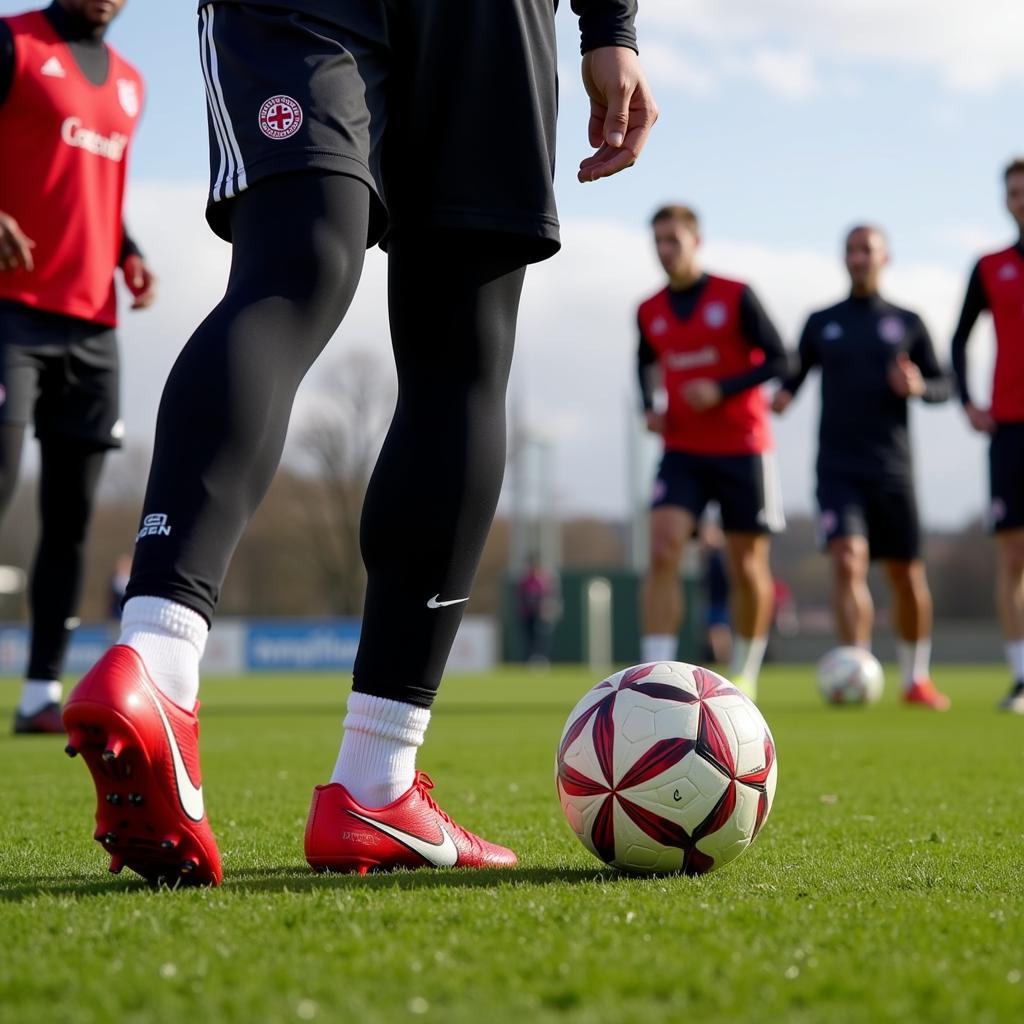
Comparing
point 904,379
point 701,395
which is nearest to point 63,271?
point 701,395

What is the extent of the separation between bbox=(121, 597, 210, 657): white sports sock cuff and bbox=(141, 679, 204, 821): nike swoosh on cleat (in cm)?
9

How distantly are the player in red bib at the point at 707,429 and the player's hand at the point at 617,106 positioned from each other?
5.40 meters

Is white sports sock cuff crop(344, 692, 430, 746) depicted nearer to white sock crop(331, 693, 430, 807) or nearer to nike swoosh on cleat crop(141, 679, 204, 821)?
white sock crop(331, 693, 430, 807)

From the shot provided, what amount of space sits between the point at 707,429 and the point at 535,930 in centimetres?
671

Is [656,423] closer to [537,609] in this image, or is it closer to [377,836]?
[377,836]

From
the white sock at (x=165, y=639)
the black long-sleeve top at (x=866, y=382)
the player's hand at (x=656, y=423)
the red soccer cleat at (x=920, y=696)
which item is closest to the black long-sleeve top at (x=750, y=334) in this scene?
A: the player's hand at (x=656, y=423)

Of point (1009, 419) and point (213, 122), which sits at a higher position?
point (1009, 419)

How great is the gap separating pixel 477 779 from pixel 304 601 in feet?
163

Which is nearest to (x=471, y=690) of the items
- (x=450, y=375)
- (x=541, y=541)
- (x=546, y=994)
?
(x=450, y=375)

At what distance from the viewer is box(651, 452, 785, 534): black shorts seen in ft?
26.8

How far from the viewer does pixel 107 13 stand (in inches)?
223

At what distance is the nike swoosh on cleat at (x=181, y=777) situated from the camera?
1879 millimetres

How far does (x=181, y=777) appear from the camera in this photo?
1.91 meters

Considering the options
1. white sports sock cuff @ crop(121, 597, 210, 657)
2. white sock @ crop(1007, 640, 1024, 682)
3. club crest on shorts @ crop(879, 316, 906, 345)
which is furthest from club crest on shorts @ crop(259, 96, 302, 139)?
club crest on shorts @ crop(879, 316, 906, 345)
